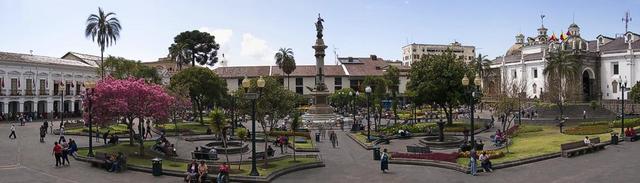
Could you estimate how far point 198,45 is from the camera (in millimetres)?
83062

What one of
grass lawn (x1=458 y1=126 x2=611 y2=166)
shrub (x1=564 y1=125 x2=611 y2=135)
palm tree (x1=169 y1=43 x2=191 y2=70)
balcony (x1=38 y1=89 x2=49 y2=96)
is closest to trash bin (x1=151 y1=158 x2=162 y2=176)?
grass lawn (x1=458 y1=126 x2=611 y2=166)

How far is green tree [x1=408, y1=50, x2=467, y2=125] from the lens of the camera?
42281mm

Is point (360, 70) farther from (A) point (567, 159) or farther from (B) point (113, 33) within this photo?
(A) point (567, 159)

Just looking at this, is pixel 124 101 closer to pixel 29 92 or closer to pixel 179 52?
pixel 29 92

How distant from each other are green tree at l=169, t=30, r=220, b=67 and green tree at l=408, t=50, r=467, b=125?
45.0m

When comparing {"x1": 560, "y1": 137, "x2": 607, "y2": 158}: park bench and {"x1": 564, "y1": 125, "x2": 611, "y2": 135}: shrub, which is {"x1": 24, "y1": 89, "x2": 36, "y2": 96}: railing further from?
{"x1": 560, "y1": 137, "x2": 607, "y2": 158}: park bench

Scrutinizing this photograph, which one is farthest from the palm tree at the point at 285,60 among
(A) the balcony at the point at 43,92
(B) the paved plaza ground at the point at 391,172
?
(B) the paved plaza ground at the point at 391,172

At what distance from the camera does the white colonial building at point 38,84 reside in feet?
199

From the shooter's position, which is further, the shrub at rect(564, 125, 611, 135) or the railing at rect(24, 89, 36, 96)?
the railing at rect(24, 89, 36, 96)

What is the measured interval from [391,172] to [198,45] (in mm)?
64498

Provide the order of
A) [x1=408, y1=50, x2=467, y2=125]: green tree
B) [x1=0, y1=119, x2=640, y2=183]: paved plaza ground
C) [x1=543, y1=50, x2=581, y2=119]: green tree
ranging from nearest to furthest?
1. [x1=0, y1=119, x2=640, y2=183]: paved plaza ground
2. [x1=408, y1=50, x2=467, y2=125]: green tree
3. [x1=543, y1=50, x2=581, y2=119]: green tree

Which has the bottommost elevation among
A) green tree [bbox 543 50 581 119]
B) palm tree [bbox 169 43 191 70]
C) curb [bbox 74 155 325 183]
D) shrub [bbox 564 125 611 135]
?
curb [bbox 74 155 325 183]

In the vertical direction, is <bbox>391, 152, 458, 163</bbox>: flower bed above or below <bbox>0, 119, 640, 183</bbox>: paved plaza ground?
above

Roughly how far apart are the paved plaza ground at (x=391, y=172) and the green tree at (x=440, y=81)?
49.1ft
